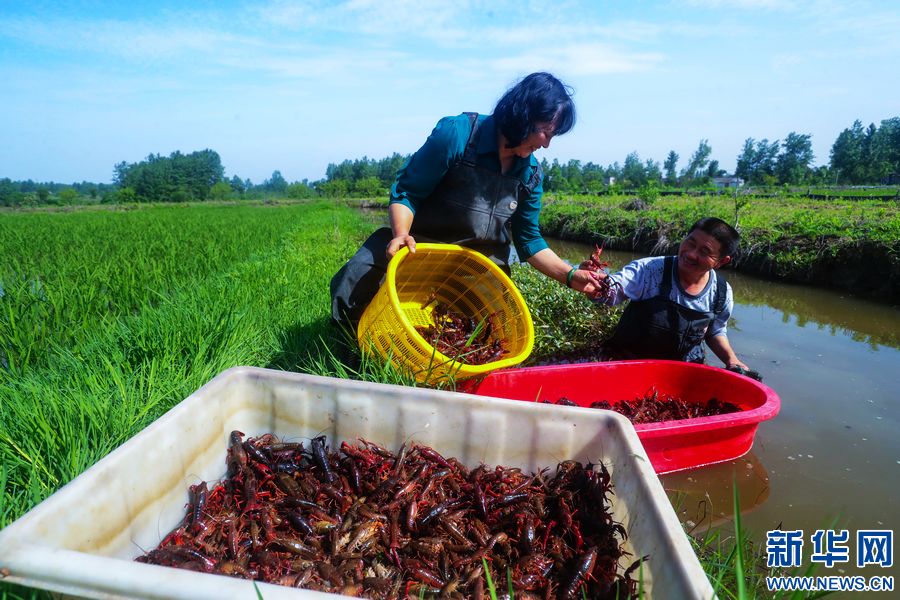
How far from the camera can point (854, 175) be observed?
211 feet

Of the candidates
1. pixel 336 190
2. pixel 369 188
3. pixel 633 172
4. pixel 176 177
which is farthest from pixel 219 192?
pixel 633 172

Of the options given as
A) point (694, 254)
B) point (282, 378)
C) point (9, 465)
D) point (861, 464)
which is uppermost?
point (694, 254)

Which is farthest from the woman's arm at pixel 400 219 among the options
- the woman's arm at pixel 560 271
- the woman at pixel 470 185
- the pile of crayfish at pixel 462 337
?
the woman's arm at pixel 560 271

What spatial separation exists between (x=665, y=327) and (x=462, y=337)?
77.7 inches

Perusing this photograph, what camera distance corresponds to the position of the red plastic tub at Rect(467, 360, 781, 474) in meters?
3.24

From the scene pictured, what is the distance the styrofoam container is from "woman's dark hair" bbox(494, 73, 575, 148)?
5.51ft

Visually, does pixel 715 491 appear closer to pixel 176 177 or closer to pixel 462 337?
pixel 462 337

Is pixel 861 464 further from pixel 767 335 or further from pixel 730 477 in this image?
pixel 767 335

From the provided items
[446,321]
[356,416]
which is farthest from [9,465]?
[446,321]

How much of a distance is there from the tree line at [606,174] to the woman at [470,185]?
4585 cm

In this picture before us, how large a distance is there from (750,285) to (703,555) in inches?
421

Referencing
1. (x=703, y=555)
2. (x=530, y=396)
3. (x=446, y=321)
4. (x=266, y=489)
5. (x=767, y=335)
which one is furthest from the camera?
(x=767, y=335)

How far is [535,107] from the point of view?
9.25 feet

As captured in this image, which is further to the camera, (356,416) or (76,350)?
(76,350)
